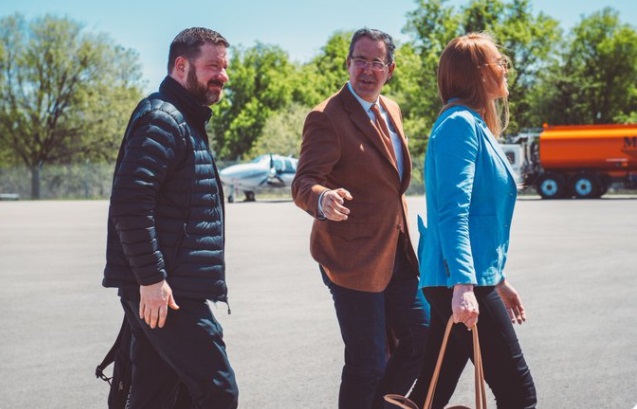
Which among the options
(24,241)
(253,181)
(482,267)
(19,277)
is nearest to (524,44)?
(253,181)

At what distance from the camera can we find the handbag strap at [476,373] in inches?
114

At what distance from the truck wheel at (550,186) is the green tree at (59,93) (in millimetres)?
33415

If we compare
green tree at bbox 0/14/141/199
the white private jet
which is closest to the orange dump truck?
the white private jet

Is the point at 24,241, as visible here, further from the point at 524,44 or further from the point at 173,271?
the point at 524,44

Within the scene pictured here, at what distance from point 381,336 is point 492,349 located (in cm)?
92

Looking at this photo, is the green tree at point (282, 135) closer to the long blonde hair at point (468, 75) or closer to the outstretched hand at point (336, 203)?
the outstretched hand at point (336, 203)

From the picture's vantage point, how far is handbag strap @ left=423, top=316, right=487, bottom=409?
114 inches

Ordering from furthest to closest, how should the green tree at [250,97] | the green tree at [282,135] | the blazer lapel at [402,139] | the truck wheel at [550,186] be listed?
1. the green tree at [250,97]
2. the green tree at [282,135]
3. the truck wheel at [550,186]
4. the blazer lapel at [402,139]

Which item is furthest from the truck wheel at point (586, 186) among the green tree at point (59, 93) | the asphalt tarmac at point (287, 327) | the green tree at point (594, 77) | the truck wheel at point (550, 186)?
the green tree at point (59, 93)

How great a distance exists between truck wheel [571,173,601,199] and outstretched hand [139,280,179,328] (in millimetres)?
37017

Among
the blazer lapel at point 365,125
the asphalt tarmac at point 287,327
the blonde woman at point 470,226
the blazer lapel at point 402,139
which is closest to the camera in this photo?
the blonde woman at point 470,226


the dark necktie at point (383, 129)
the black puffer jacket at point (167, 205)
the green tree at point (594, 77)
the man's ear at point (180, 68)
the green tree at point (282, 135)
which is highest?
the green tree at point (594, 77)

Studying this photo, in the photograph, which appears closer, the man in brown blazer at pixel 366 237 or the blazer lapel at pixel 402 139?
the man in brown blazer at pixel 366 237

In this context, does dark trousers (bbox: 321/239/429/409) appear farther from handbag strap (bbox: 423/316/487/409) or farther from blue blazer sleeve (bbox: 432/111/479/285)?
blue blazer sleeve (bbox: 432/111/479/285)
